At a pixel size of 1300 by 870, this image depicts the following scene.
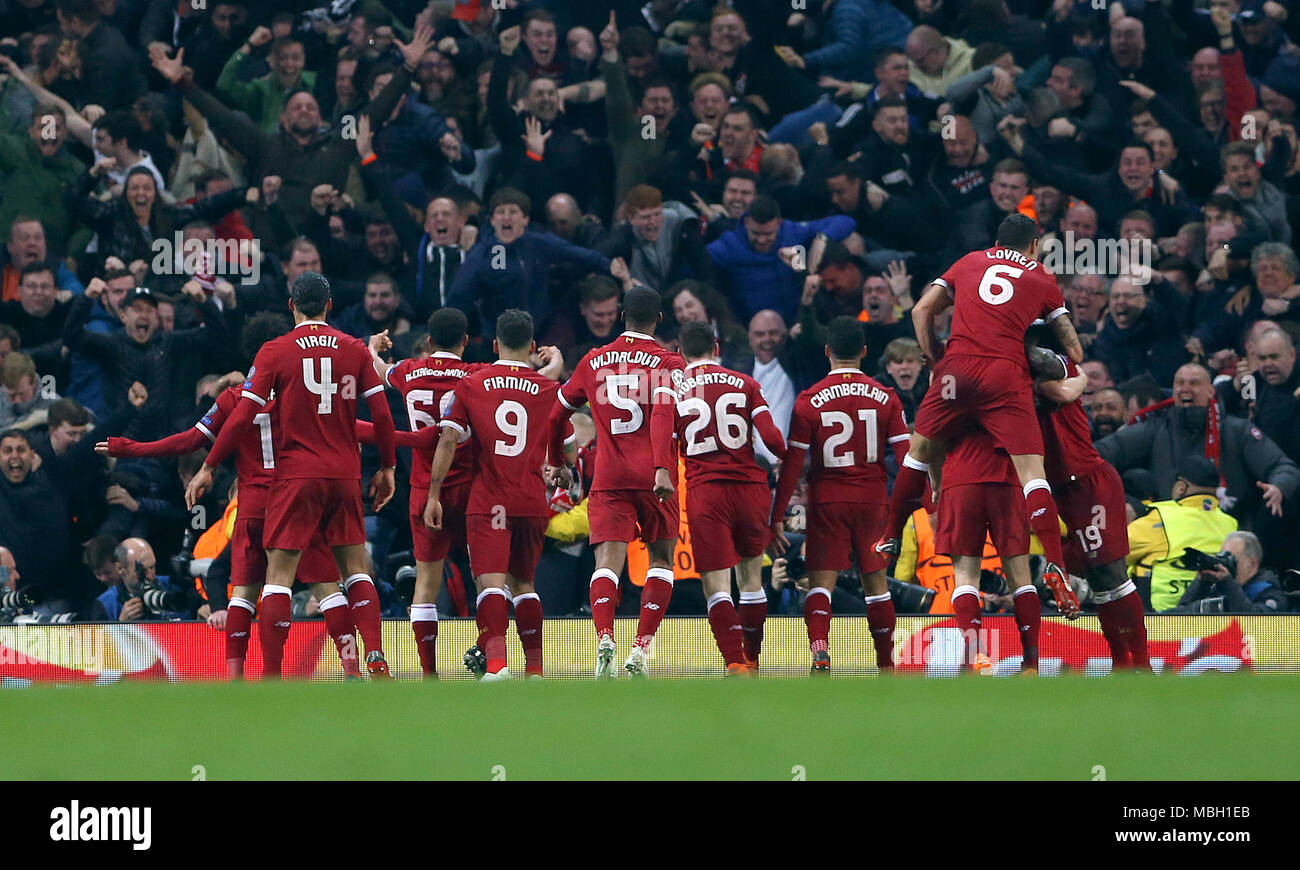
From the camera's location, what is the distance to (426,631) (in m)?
10.3

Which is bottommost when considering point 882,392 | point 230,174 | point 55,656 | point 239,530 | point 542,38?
point 55,656

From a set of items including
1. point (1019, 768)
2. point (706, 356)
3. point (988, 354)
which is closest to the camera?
point (1019, 768)

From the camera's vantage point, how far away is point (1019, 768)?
512 centimetres

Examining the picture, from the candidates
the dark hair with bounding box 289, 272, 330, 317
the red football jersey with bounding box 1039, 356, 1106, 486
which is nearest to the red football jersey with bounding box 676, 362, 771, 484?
the red football jersey with bounding box 1039, 356, 1106, 486

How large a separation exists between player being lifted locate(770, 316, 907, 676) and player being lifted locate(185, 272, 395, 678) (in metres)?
2.36

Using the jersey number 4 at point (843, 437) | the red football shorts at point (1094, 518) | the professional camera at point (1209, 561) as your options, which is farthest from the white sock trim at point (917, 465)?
the professional camera at point (1209, 561)

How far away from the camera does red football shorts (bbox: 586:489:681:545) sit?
9.99 meters

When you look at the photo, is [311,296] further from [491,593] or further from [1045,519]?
[1045,519]

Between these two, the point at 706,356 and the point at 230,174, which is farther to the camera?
the point at 230,174

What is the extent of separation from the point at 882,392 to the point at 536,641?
2.40 meters

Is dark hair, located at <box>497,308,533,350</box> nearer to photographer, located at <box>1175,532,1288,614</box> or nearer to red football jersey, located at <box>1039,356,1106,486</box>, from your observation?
red football jersey, located at <box>1039,356,1106,486</box>

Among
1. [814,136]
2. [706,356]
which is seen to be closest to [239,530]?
[706,356]

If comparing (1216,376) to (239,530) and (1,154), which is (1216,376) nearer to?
(239,530)

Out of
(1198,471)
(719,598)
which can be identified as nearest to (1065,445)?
(719,598)
